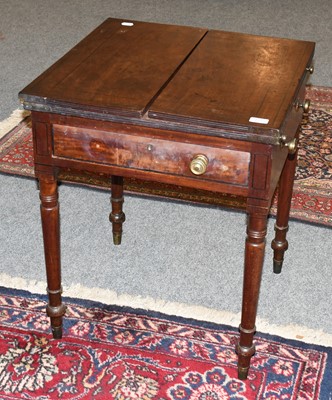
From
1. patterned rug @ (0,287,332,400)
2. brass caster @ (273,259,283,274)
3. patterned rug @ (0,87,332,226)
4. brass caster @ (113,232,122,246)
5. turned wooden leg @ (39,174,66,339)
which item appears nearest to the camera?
turned wooden leg @ (39,174,66,339)

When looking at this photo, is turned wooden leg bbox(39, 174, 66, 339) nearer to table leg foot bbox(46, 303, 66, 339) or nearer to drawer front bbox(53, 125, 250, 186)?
table leg foot bbox(46, 303, 66, 339)

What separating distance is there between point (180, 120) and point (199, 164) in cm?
12

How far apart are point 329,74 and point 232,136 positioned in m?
2.55

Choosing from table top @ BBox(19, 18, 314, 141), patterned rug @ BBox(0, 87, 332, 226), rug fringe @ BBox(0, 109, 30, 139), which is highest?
table top @ BBox(19, 18, 314, 141)

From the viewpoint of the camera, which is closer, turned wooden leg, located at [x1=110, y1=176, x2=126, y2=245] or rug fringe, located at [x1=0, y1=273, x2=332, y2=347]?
rug fringe, located at [x1=0, y1=273, x2=332, y2=347]

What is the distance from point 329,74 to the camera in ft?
13.8

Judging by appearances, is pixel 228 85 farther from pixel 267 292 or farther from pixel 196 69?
pixel 267 292

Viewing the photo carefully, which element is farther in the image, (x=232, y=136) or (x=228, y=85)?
(x=228, y=85)

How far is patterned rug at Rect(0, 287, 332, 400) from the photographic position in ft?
7.18

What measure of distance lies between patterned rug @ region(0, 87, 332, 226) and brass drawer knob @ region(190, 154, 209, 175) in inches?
45.6

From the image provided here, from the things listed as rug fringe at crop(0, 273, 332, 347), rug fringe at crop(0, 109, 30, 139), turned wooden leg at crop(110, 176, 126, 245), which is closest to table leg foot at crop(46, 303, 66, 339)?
rug fringe at crop(0, 273, 332, 347)

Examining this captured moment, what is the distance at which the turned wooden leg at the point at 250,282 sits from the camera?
1941 millimetres

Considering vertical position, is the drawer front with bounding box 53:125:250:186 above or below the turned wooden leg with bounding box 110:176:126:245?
above

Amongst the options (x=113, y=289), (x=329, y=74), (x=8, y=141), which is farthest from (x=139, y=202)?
(x=329, y=74)
